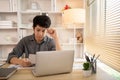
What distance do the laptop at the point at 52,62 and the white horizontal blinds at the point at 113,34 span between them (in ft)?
1.33

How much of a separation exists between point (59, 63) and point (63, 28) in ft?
7.84

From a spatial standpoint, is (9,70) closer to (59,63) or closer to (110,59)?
(59,63)

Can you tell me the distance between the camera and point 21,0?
3641 mm

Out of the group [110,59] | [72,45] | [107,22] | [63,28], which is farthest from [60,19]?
[110,59]

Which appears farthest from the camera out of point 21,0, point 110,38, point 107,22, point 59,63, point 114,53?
point 21,0

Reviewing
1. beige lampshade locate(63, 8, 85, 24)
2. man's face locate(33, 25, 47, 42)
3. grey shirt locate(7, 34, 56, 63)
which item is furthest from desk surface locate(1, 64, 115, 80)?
beige lampshade locate(63, 8, 85, 24)

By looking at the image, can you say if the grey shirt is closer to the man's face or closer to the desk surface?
the man's face

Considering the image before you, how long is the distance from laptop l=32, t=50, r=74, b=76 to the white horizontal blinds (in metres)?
0.40

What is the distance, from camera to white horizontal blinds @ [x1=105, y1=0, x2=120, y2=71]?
145 cm

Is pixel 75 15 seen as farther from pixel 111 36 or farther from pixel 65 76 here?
pixel 65 76

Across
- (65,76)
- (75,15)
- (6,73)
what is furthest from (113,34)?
(75,15)

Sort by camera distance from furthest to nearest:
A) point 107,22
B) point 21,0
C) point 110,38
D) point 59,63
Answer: point 21,0 → point 107,22 → point 110,38 → point 59,63

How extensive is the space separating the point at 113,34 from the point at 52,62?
638mm

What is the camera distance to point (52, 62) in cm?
133
